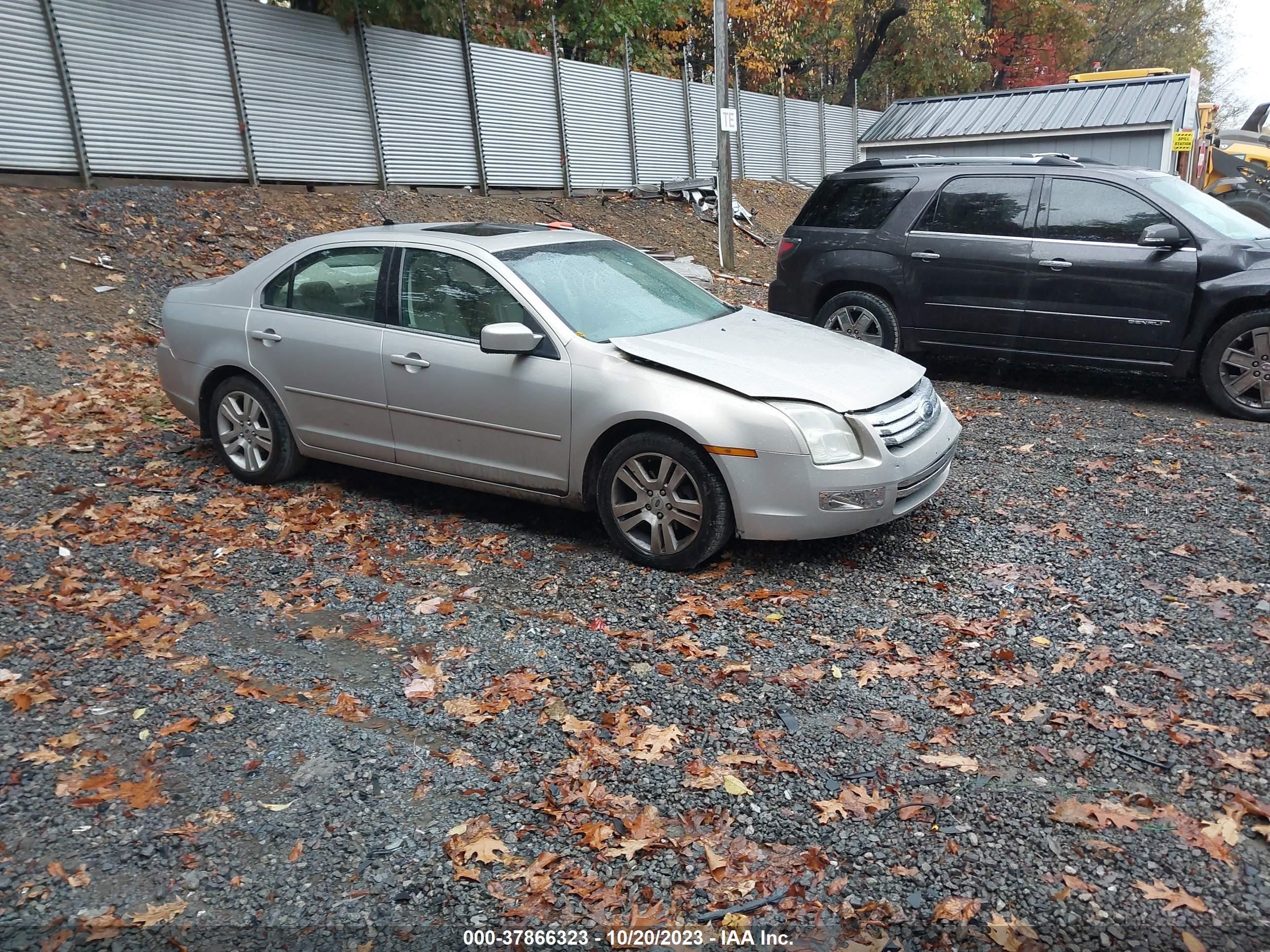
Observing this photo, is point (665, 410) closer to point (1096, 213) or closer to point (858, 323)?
point (858, 323)

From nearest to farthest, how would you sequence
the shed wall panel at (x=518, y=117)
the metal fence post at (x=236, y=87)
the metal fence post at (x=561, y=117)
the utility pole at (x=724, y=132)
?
the metal fence post at (x=236, y=87)
the utility pole at (x=724, y=132)
the shed wall panel at (x=518, y=117)
the metal fence post at (x=561, y=117)

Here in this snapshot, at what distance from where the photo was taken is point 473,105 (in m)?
16.3

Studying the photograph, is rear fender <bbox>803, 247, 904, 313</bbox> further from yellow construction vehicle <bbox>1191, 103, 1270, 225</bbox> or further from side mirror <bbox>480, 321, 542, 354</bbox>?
yellow construction vehicle <bbox>1191, 103, 1270, 225</bbox>

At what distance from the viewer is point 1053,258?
8227 millimetres

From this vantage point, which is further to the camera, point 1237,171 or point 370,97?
point 1237,171

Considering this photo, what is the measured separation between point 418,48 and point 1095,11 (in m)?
32.7

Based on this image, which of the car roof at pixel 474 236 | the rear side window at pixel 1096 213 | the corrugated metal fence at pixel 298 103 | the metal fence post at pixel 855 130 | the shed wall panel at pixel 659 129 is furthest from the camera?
the metal fence post at pixel 855 130

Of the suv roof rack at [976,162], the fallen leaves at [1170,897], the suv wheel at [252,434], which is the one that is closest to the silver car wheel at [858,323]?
the suv roof rack at [976,162]

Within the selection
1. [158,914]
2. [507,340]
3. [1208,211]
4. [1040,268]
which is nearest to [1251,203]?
[1208,211]

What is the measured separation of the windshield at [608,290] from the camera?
5.46 m

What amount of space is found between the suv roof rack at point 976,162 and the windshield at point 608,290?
373cm

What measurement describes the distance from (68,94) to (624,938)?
11.8m

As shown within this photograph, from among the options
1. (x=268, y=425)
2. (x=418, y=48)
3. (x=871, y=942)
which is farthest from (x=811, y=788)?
(x=418, y=48)

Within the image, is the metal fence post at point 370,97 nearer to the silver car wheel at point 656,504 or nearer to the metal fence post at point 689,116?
Result: the metal fence post at point 689,116
